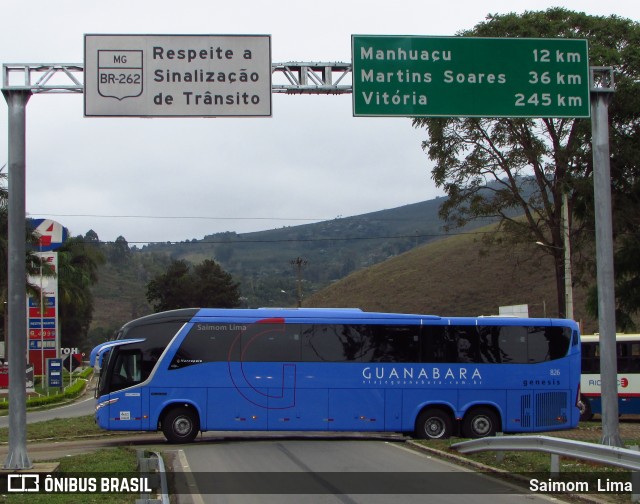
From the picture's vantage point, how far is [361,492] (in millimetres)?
12359

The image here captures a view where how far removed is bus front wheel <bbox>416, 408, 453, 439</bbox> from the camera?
2183cm

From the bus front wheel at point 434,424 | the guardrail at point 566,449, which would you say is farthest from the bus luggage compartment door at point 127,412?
the guardrail at point 566,449

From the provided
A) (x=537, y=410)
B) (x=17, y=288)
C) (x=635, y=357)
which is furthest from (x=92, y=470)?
(x=635, y=357)

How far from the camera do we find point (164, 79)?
15516 millimetres

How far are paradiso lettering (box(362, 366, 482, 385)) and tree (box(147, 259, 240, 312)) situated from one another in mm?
67642

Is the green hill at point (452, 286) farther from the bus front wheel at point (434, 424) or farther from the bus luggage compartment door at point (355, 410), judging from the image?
the bus luggage compartment door at point (355, 410)

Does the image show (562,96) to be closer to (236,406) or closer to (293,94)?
(293,94)

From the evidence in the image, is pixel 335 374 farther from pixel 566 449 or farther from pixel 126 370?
pixel 566 449

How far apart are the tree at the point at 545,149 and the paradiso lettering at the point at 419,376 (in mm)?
17371

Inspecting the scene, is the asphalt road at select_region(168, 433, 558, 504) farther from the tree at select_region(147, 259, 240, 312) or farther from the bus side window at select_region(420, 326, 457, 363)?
the tree at select_region(147, 259, 240, 312)

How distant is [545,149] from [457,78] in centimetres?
2542

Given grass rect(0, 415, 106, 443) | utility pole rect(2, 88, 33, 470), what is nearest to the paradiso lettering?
grass rect(0, 415, 106, 443)

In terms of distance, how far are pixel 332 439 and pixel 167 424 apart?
4.27 metres

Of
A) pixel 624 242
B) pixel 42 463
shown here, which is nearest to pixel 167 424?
pixel 42 463
